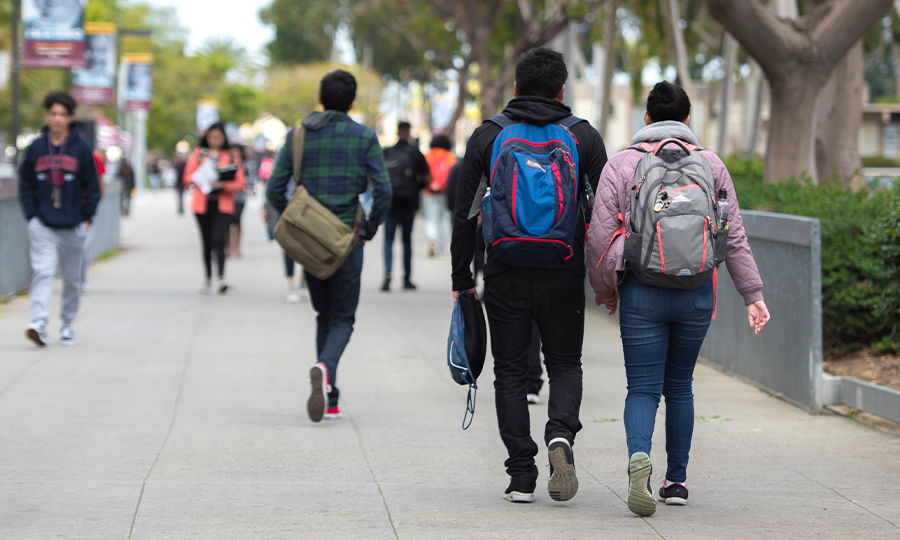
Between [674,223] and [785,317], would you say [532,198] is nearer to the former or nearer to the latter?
[674,223]

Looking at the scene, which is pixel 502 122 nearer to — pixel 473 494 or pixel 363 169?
pixel 473 494

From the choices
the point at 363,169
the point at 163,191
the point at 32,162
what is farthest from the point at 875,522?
the point at 163,191

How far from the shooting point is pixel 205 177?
40.5 feet

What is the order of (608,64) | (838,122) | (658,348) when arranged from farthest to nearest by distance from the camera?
(608,64) < (838,122) < (658,348)

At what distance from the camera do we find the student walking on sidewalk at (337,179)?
6.50 m

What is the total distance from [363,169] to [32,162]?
10.9 ft

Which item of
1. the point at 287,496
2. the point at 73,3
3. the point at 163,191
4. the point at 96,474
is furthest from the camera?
the point at 163,191

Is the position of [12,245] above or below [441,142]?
below

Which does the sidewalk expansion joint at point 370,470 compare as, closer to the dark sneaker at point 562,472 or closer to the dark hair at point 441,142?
the dark sneaker at point 562,472

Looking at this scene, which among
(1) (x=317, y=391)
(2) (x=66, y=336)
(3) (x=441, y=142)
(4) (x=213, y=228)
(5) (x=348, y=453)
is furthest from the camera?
(3) (x=441, y=142)

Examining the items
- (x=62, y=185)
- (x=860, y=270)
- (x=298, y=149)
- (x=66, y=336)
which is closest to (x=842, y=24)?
(x=860, y=270)

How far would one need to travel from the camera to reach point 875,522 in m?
4.60

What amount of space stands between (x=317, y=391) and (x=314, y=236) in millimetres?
846

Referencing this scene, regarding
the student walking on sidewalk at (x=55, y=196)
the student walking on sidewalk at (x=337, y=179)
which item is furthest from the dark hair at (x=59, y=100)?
the student walking on sidewalk at (x=337, y=179)
